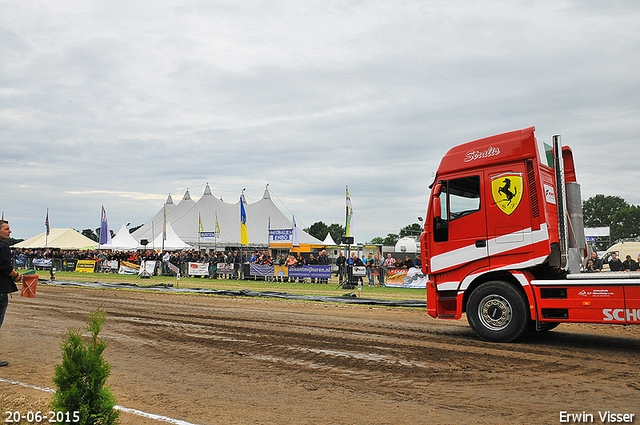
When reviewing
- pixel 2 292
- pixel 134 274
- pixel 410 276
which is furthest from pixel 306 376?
pixel 134 274

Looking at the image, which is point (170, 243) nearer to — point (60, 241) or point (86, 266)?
point (86, 266)

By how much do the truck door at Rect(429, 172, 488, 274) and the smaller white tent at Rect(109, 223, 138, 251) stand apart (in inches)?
1566

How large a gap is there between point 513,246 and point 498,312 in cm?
125

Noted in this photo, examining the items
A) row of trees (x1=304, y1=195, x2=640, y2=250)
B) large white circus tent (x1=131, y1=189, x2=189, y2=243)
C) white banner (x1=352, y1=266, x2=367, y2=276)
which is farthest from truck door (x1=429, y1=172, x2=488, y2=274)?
row of trees (x1=304, y1=195, x2=640, y2=250)

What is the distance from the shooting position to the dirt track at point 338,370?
4.88m

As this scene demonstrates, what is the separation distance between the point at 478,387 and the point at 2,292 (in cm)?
664

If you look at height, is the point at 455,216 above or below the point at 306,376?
above

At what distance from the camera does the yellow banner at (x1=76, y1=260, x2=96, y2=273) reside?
122ft

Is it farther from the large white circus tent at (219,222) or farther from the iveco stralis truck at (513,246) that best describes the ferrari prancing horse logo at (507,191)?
the large white circus tent at (219,222)

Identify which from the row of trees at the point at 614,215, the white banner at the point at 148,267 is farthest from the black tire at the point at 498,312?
the row of trees at the point at 614,215

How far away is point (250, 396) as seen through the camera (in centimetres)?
539

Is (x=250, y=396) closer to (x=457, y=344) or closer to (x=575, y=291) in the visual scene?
(x=457, y=344)

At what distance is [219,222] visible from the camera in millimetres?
47469

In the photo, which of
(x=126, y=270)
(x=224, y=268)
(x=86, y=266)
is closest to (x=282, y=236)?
(x=224, y=268)
